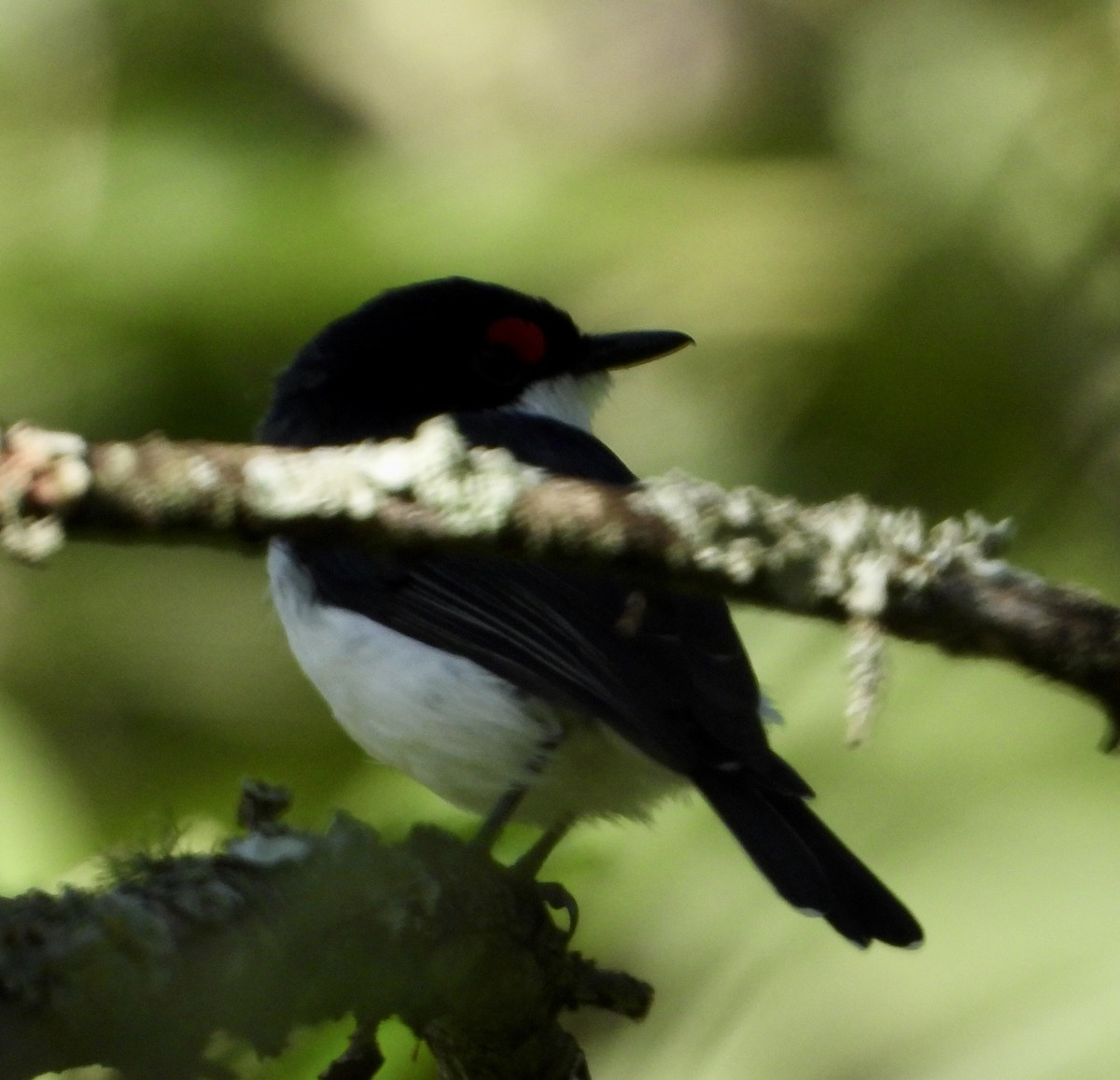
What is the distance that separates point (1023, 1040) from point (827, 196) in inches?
107

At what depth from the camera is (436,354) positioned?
4500mm

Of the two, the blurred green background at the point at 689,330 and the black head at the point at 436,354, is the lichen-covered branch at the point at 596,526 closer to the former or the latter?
the blurred green background at the point at 689,330

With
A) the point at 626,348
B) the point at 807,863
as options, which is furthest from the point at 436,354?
the point at 807,863

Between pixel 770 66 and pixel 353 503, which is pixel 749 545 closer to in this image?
pixel 353 503

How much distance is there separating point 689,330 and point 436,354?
1.10 m

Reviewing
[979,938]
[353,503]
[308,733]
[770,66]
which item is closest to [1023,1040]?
[979,938]

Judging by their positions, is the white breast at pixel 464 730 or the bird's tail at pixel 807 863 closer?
the bird's tail at pixel 807 863

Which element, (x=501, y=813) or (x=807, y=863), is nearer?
(x=807, y=863)

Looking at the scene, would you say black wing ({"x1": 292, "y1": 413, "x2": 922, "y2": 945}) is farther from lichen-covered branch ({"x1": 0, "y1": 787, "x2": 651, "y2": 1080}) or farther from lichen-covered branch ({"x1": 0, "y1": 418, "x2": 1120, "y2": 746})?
lichen-covered branch ({"x1": 0, "y1": 418, "x2": 1120, "y2": 746})

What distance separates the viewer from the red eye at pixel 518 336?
450cm

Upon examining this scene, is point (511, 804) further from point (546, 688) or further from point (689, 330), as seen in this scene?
point (689, 330)

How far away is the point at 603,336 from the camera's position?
15.2 ft

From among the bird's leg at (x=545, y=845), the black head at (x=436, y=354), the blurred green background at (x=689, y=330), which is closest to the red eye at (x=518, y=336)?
the black head at (x=436, y=354)

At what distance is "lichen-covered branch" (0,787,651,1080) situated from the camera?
214cm
